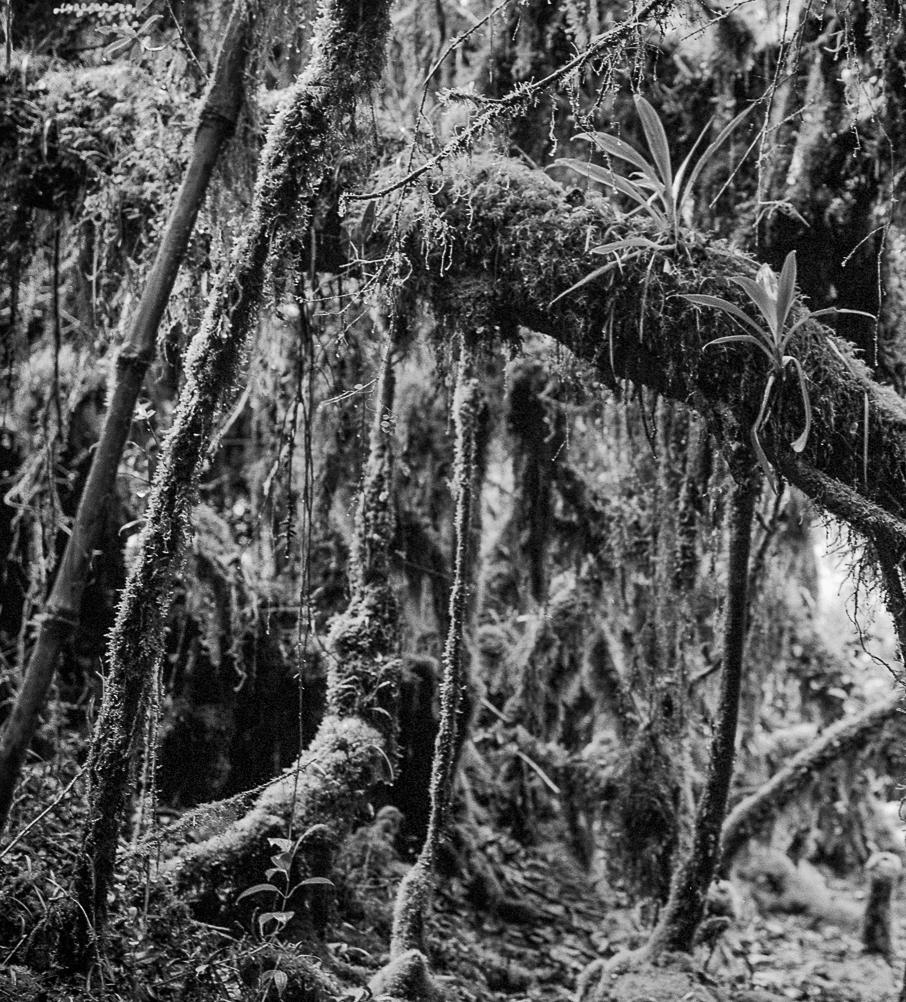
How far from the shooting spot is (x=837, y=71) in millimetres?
3621

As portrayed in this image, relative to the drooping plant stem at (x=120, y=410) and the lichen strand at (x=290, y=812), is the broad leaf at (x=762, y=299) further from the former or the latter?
the lichen strand at (x=290, y=812)

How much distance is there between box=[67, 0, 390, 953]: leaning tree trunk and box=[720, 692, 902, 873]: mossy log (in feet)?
14.1

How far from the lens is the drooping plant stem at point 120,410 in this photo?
Answer: 1802 mm

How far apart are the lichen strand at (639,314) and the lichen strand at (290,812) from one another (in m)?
1.85

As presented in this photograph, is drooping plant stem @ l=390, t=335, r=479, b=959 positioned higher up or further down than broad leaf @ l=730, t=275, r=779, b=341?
further down

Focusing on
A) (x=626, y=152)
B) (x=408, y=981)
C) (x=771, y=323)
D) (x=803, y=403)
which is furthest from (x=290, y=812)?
(x=626, y=152)

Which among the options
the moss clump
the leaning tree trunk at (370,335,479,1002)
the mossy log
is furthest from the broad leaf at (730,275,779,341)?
the mossy log

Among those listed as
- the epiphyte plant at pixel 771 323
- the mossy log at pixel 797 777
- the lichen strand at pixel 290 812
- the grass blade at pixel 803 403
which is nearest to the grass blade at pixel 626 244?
the epiphyte plant at pixel 771 323

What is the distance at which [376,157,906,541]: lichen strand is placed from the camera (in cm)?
271

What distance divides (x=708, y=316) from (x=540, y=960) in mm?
3662

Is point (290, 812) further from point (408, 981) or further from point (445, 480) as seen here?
point (445, 480)

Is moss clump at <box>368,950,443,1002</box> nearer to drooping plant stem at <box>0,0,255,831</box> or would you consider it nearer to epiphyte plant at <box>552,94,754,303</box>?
drooping plant stem at <box>0,0,255,831</box>

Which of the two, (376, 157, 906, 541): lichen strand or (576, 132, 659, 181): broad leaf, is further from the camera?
(576, 132, 659, 181): broad leaf

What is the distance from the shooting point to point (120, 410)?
2033 mm
